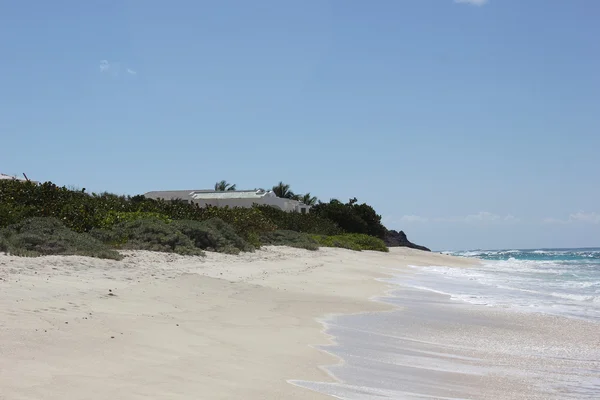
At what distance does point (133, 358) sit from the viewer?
5.61 meters

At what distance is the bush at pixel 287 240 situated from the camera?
2984 centimetres

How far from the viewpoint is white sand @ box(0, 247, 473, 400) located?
188 inches

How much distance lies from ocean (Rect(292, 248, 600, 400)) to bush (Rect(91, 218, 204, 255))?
7347 mm

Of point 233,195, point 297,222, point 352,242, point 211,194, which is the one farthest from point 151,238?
point 211,194

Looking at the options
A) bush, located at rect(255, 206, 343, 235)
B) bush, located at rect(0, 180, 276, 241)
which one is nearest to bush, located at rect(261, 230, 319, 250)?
bush, located at rect(0, 180, 276, 241)

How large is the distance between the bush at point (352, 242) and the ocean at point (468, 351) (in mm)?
24241

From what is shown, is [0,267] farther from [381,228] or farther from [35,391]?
[381,228]

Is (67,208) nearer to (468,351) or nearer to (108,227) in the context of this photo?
(108,227)

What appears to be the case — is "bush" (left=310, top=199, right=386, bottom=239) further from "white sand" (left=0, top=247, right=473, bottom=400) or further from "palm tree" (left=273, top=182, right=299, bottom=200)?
"white sand" (left=0, top=247, right=473, bottom=400)

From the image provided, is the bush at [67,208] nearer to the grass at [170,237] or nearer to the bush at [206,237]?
the grass at [170,237]

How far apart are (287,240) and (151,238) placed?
12988mm

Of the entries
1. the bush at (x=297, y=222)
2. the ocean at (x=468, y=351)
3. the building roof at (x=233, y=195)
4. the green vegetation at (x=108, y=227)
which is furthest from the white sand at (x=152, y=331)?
the building roof at (x=233, y=195)

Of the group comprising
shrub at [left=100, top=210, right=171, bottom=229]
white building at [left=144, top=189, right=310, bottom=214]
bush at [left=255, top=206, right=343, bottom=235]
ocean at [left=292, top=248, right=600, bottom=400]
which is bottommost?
ocean at [left=292, top=248, right=600, bottom=400]

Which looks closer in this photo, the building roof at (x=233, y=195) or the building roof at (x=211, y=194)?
the building roof at (x=233, y=195)
